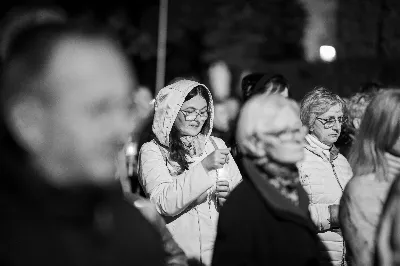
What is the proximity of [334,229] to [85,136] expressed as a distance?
3124mm

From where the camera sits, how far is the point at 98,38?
70.3 inches

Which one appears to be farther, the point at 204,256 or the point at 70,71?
the point at 204,256

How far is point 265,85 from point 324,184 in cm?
98

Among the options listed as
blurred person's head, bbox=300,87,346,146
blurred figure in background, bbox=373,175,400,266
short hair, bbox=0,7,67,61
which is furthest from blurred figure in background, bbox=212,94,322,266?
blurred person's head, bbox=300,87,346,146

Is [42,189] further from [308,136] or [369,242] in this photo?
[308,136]

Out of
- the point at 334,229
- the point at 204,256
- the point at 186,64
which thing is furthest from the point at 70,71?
the point at 186,64

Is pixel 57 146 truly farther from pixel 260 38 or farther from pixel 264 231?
pixel 260 38

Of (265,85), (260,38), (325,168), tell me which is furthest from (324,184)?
(260,38)

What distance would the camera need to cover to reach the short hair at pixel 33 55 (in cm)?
168

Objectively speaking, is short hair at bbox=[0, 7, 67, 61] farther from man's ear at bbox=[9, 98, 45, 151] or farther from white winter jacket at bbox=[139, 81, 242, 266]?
white winter jacket at bbox=[139, 81, 242, 266]

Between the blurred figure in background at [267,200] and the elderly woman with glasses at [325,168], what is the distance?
4.59 feet

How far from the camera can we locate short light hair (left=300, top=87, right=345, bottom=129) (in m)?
4.82

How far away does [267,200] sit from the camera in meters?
2.74

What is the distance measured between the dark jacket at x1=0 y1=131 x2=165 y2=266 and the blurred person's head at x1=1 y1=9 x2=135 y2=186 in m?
0.04
